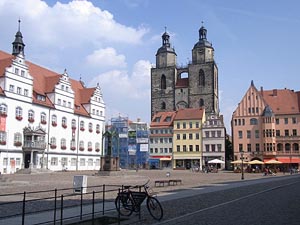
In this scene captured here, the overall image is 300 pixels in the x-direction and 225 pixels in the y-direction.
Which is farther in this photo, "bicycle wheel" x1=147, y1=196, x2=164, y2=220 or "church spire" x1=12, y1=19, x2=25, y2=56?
"church spire" x1=12, y1=19, x2=25, y2=56

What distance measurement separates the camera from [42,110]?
59656 mm

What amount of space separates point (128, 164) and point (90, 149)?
2031cm

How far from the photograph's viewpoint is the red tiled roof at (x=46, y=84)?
57.8 metres

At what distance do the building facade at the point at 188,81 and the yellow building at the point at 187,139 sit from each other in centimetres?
1364

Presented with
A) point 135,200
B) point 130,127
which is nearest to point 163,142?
point 130,127

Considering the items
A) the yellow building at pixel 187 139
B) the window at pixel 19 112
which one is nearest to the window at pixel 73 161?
the window at pixel 19 112

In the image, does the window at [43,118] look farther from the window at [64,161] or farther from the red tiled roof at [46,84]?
the window at [64,161]

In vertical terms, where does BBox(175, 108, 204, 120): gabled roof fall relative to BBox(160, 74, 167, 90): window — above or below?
below

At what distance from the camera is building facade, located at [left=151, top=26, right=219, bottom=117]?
102312mm

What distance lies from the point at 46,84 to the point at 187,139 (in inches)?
1371

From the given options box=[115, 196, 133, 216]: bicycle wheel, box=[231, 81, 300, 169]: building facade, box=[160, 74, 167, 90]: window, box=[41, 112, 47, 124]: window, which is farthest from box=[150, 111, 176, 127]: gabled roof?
box=[115, 196, 133, 216]: bicycle wheel

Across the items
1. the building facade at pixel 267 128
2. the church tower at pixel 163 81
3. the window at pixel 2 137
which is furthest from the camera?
the church tower at pixel 163 81

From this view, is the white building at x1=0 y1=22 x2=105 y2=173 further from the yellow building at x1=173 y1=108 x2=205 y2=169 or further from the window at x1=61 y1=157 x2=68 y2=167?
the yellow building at x1=173 y1=108 x2=205 y2=169

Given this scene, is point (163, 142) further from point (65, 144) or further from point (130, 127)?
point (65, 144)
